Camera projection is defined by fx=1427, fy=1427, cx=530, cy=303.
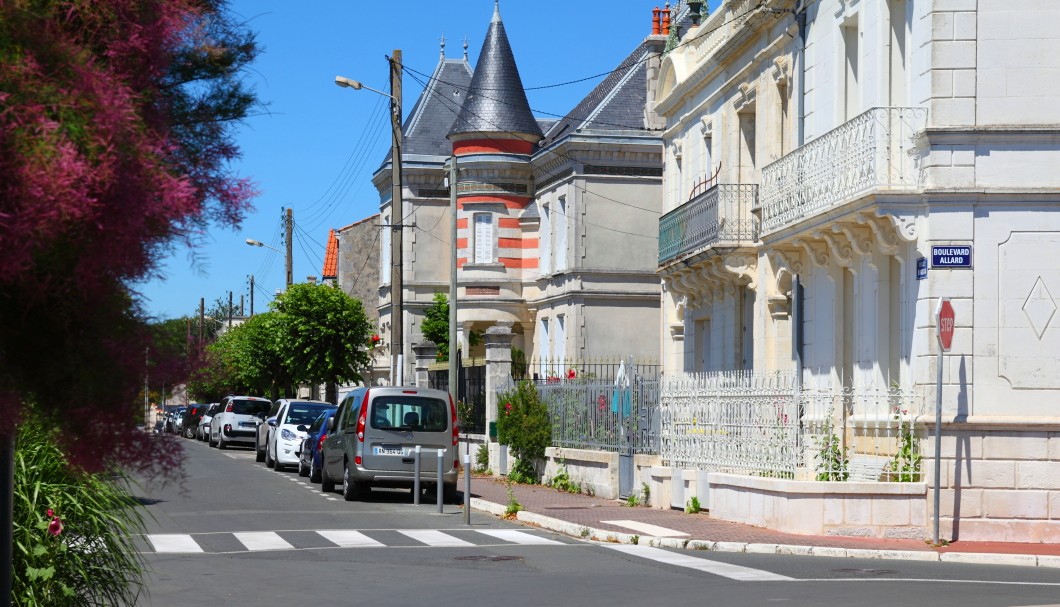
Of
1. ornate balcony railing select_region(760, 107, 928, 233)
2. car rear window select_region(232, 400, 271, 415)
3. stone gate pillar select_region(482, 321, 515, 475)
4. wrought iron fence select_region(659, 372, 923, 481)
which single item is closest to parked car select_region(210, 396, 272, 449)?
car rear window select_region(232, 400, 271, 415)

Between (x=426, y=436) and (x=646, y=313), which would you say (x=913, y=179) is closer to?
(x=426, y=436)

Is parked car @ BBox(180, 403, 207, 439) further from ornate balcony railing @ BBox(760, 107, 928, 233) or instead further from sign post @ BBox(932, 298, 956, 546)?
sign post @ BBox(932, 298, 956, 546)

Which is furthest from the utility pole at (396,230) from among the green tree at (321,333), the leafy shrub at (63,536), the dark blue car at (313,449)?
the leafy shrub at (63,536)

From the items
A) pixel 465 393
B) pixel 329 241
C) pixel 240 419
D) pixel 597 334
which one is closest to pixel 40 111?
pixel 465 393

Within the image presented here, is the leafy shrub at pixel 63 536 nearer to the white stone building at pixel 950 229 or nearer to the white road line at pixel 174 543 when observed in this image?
the white road line at pixel 174 543

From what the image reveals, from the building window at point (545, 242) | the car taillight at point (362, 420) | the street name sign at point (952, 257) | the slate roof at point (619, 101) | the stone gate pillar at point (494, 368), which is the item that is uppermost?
the slate roof at point (619, 101)

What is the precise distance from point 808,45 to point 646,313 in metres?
23.5

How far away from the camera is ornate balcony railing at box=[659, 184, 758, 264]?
24.9 metres

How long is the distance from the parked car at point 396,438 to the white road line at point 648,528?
16.3 ft

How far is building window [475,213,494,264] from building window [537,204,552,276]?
165 cm

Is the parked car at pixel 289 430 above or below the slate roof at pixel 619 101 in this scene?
below

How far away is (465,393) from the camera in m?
34.5

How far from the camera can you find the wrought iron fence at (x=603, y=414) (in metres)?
22.8

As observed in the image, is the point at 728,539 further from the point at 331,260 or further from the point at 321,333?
the point at 331,260
